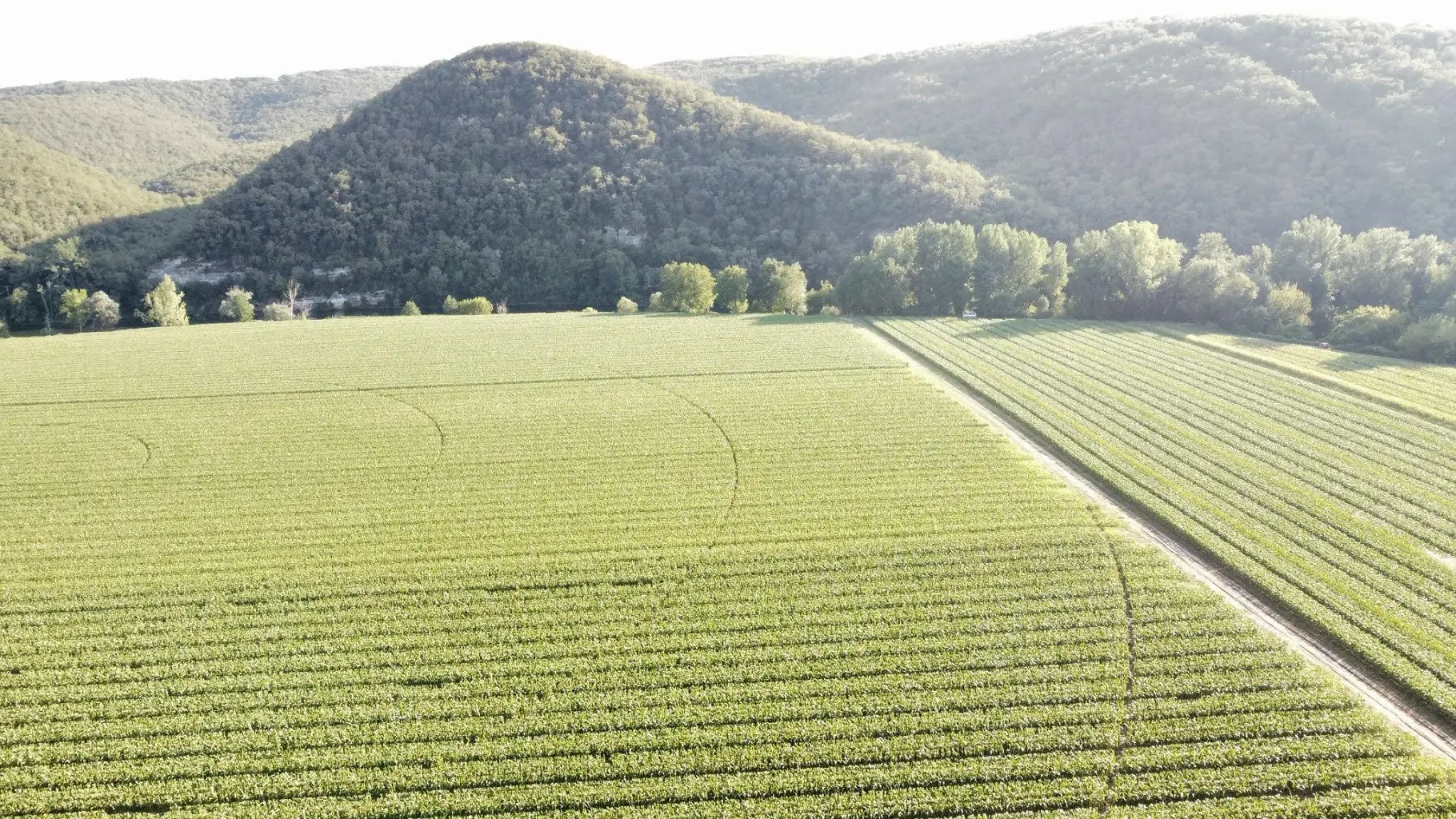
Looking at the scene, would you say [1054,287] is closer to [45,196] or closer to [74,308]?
[74,308]

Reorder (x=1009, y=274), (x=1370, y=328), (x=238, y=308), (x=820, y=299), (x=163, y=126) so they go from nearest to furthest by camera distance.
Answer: (x=1370, y=328) → (x=1009, y=274) → (x=238, y=308) → (x=820, y=299) → (x=163, y=126)

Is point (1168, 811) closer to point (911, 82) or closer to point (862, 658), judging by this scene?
point (862, 658)

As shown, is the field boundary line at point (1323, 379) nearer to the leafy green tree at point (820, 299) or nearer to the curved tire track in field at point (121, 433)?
the leafy green tree at point (820, 299)

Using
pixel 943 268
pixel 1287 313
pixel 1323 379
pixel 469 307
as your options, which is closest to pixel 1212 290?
pixel 1287 313

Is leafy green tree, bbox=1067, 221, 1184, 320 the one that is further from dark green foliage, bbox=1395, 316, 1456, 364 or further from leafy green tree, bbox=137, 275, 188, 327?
leafy green tree, bbox=137, 275, 188, 327

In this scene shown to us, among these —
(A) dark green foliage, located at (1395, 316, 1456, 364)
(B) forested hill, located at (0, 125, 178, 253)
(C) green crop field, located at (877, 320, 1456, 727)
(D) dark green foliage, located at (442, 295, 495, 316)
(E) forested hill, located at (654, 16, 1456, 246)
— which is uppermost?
(E) forested hill, located at (654, 16, 1456, 246)

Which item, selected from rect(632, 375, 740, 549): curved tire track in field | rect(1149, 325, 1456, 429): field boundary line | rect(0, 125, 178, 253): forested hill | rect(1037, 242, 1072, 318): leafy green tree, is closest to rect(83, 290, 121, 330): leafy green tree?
rect(0, 125, 178, 253): forested hill
